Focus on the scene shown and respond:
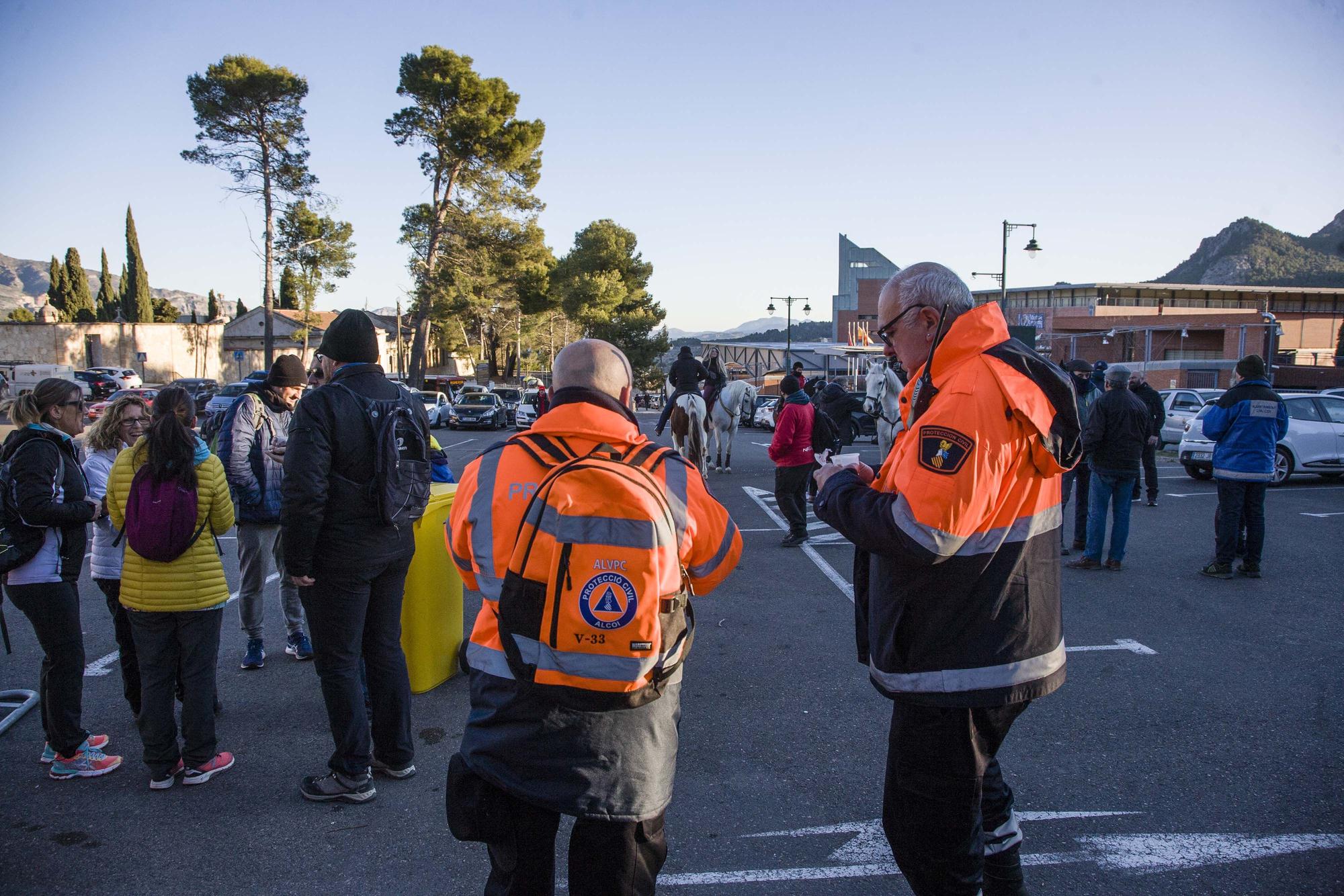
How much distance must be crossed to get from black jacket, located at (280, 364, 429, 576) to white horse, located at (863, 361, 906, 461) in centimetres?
909

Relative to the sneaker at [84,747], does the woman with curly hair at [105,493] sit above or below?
above

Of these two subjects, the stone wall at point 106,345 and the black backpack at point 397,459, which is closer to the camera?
the black backpack at point 397,459

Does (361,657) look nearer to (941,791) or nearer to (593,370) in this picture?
(593,370)

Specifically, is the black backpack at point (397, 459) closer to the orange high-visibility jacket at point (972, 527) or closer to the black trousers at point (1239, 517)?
the orange high-visibility jacket at point (972, 527)

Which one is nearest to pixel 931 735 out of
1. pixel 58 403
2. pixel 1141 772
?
pixel 1141 772

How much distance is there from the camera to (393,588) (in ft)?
12.1

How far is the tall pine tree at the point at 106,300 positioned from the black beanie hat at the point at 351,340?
88.3m

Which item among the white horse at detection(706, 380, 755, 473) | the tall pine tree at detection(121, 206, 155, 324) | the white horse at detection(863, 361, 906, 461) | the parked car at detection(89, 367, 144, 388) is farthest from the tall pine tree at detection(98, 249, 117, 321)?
the white horse at detection(863, 361, 906, 461)

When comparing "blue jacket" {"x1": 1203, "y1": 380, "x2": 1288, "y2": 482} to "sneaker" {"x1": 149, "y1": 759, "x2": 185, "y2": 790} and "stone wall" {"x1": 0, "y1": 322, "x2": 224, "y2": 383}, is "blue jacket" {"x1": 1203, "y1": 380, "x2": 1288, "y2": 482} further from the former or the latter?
"stone wall" {"x1": 0, "y1": 322, "x2": 224, "y2": 383}

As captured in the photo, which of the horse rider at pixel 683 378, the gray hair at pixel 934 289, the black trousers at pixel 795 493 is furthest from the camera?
the horse rider at pixel 683 378

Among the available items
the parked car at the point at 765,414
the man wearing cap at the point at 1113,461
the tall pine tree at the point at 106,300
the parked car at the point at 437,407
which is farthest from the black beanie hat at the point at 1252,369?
the tall pine tree at the point at 106,300

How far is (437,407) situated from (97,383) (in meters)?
21.8

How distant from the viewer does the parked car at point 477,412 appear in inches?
1188

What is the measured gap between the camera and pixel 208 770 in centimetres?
379
